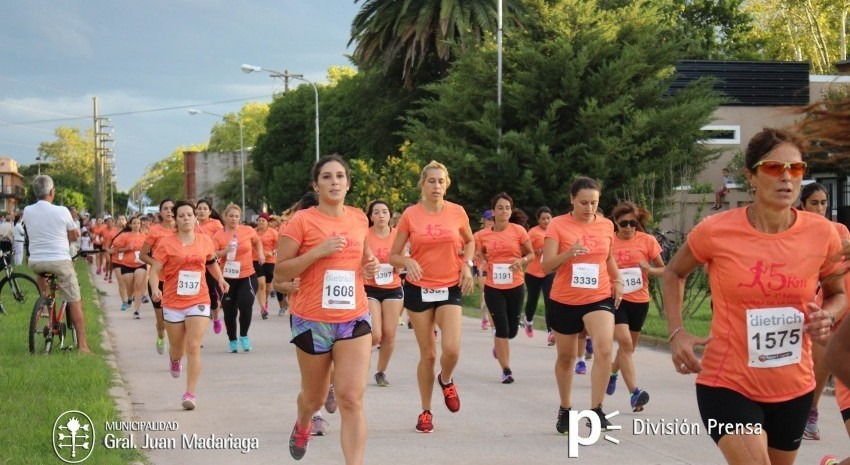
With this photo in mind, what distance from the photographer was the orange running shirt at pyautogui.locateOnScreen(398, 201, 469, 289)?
9.49 m

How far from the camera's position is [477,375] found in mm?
12688

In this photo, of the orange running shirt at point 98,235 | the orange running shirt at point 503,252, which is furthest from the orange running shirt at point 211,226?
the orange running shirt at point 98,235

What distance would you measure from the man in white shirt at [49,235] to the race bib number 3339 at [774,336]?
385 inches

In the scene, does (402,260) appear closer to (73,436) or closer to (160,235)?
(73,436)

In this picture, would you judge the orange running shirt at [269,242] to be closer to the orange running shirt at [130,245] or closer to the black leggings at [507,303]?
the orange running shirt at [130,245]

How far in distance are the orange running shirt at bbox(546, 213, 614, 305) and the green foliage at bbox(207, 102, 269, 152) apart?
4259 inches

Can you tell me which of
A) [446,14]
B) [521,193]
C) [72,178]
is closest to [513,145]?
[521,193]

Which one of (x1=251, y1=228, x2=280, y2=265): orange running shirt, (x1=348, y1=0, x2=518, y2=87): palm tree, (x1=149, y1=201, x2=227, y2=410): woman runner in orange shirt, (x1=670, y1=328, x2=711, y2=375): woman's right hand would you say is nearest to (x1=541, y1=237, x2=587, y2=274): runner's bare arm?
(x1=149, y1=201, x2=227, y2=410): woman runner in orange shirt

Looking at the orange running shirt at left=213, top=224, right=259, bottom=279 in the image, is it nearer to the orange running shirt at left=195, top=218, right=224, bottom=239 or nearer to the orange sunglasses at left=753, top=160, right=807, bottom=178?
the orange running shirt at left=195, top=218, right=224, bottom=239

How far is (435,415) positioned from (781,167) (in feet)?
18.4

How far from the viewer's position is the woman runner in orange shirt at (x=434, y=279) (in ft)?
30.1

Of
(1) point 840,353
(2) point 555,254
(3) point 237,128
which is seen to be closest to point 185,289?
(2) point 555,254

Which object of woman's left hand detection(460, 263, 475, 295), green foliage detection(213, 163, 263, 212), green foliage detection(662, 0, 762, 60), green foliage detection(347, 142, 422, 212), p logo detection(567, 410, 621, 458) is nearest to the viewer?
p logo detection(567, 410, 621, 458)

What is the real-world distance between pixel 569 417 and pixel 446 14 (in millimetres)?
31492
